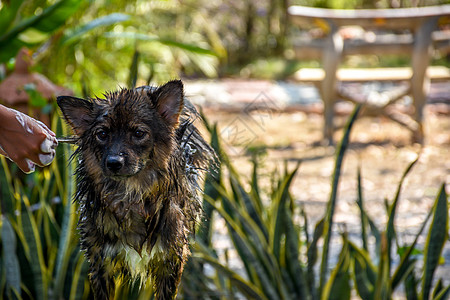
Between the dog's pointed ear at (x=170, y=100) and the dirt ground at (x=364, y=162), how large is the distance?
325 centimetres

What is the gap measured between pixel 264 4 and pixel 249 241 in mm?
12824

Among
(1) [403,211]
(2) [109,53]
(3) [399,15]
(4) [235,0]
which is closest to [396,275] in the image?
(1) [403,211]

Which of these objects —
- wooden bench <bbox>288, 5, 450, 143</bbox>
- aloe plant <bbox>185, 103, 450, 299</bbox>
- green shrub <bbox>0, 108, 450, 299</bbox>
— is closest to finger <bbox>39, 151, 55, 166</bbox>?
green shrub <bbox>0, 108, 450, 299</bbox>

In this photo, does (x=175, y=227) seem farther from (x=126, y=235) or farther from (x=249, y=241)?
(x=249, y=241)

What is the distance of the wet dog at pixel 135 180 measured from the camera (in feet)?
1.86

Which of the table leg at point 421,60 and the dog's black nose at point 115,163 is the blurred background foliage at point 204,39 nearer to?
the table leg at point 421,60

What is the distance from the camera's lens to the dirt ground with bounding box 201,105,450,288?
15.9 feet

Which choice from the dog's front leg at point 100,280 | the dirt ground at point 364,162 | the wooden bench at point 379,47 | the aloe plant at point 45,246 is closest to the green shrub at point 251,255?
the aloe plant at point 45,246

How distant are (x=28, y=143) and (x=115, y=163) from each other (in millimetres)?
119

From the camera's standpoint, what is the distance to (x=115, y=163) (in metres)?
0.54

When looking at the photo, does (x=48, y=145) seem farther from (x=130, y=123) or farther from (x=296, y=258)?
(x=296, y=258)

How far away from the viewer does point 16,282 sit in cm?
169

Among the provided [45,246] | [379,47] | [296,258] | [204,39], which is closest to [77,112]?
[296,258]

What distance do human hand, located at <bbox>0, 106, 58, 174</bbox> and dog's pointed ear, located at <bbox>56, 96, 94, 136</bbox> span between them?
0.04 meters
